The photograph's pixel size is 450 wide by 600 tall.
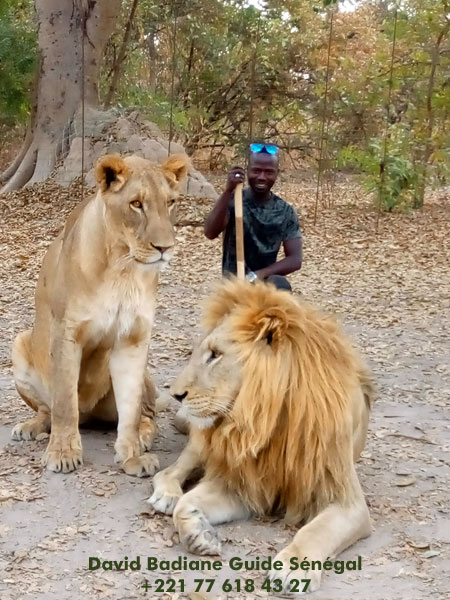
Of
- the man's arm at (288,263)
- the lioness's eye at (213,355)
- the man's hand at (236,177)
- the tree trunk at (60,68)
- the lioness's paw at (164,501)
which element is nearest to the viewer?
the lioness's eye at (213,355)

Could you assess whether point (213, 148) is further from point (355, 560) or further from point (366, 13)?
point (355, 560)

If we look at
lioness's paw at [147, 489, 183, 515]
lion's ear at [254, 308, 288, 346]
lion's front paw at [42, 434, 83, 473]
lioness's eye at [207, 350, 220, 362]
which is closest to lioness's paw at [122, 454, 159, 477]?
lion's front paw at [42, 434, 83, 473]

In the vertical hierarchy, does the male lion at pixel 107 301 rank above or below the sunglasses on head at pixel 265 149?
below

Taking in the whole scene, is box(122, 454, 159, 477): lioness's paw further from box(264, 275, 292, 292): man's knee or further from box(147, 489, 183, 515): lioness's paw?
box(264, 275, 292, 292): man's knee

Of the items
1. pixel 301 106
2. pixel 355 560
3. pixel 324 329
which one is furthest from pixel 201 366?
pixel 301 106

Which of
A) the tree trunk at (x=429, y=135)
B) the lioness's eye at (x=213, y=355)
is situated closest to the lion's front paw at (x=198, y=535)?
the lioness's eye at (x=213, y=355)

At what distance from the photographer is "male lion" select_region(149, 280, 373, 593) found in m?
2.89

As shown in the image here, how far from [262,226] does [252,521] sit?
5.97ft

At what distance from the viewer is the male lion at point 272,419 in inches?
114

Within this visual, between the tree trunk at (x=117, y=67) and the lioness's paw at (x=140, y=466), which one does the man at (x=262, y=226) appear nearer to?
the lioness's paw at (x=140, y=466)

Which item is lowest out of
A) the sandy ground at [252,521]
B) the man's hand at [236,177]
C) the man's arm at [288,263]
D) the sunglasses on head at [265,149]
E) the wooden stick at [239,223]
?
the sandy ground at [252,521]

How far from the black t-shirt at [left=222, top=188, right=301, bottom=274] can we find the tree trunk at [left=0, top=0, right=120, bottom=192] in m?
7.20

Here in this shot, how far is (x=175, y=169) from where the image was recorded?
3459mm

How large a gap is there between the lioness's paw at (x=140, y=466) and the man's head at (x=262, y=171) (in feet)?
5.28
